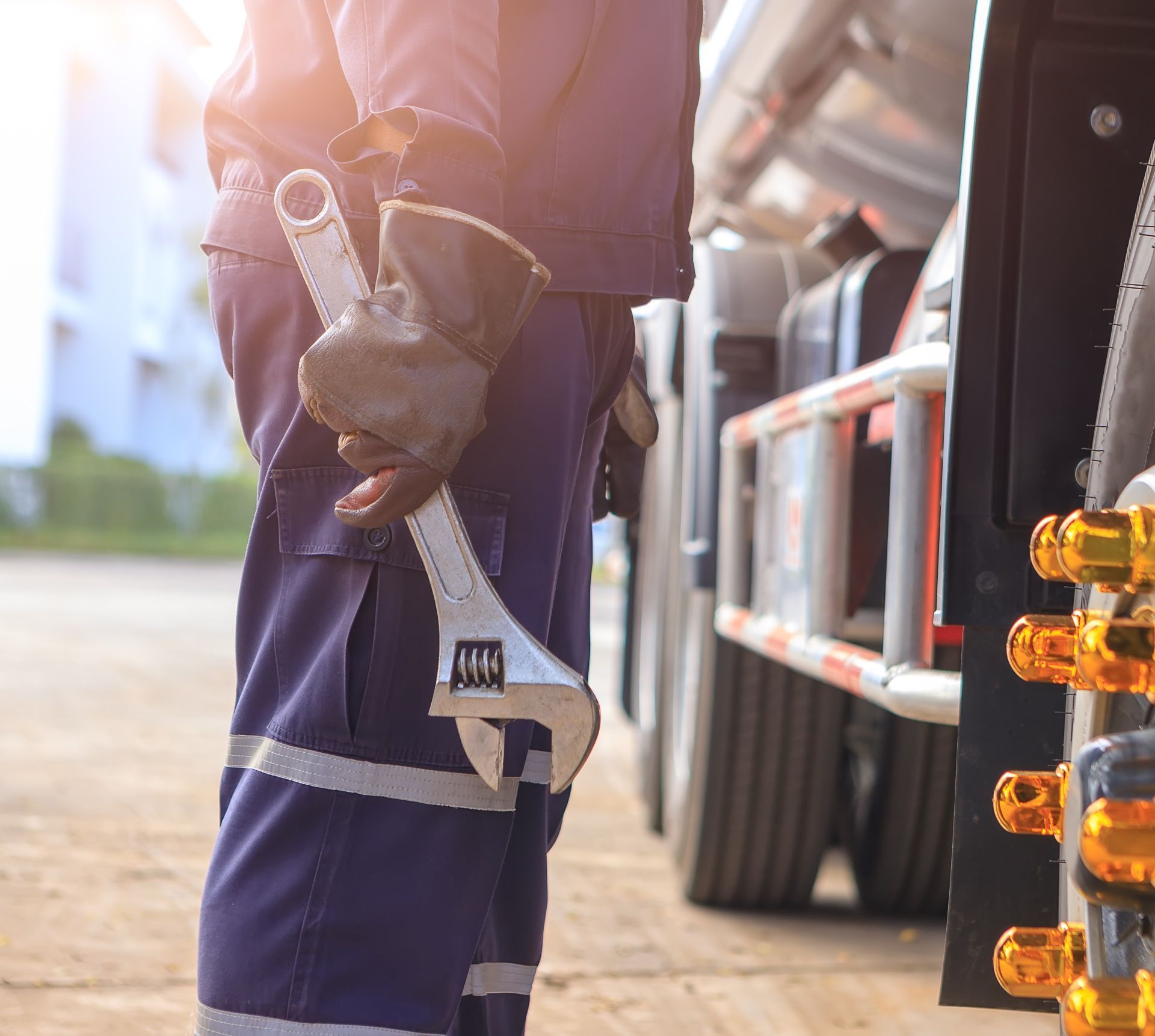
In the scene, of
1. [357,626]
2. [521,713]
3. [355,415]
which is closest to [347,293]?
[355,415]

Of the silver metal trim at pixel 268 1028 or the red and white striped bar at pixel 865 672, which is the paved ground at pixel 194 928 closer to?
the red and white striped bar at pixel 865 672

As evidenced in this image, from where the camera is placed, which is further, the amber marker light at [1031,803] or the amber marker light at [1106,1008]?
the amber marker light at [1031,803]

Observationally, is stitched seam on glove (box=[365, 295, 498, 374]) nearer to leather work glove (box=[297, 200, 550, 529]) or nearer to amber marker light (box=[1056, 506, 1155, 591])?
leather work glove (box=[297, 200, 550, 529])

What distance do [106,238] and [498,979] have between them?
26.6 metres

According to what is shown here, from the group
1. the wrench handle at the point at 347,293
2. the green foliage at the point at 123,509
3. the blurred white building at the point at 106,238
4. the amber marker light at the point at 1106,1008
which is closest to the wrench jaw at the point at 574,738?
the wrench handle at the point at 347,293

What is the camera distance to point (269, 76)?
1.33m

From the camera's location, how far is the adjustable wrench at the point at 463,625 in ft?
4.00

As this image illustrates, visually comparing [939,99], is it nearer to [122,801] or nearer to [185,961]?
[185,961]

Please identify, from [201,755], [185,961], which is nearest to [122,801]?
[201,755]

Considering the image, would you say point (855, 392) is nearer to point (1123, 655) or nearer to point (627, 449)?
point (627, 449)

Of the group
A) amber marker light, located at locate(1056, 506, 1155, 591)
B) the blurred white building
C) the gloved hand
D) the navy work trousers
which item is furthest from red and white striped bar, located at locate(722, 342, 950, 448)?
the blurred white building

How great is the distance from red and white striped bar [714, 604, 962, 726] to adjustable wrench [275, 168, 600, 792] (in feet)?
1.29

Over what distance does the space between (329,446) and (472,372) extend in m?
0.20

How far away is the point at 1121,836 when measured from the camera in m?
0.85
